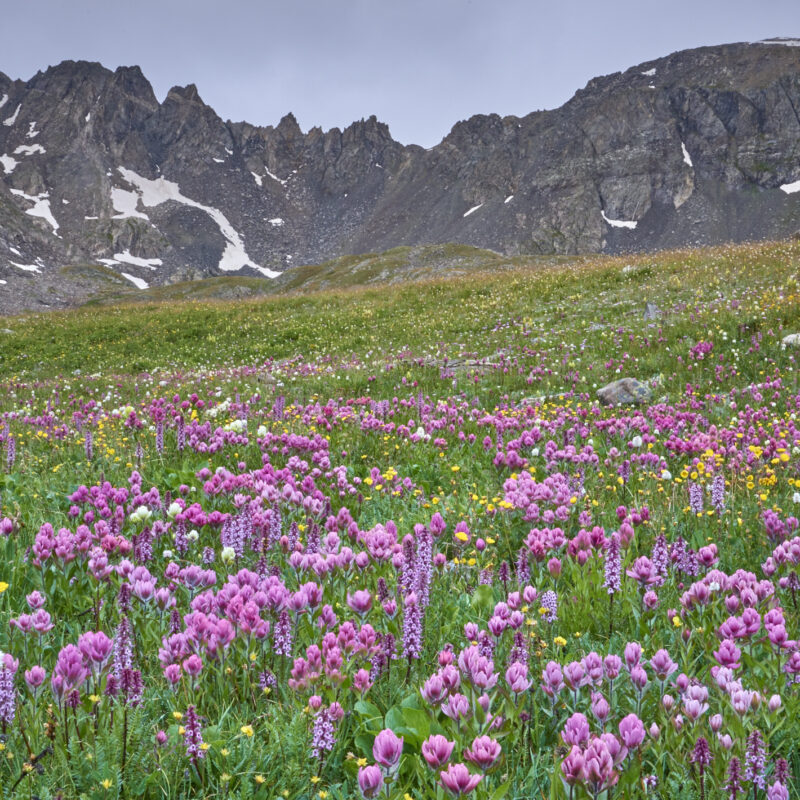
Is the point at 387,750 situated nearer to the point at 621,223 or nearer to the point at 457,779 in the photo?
the point at 457,779

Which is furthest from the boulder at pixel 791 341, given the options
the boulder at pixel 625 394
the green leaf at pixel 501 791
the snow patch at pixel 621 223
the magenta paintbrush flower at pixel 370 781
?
the snow patch at pixel 621 223

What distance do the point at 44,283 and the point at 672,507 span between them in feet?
382

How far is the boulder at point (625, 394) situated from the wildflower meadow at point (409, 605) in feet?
1.18

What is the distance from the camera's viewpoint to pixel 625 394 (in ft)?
31.0

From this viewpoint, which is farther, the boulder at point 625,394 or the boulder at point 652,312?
the boulder at point 652,312

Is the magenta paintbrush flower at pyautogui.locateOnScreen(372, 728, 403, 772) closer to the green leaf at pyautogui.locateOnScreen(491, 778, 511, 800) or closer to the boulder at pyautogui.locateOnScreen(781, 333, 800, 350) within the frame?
the green leaf at pyautogui.locateOnScreen(491, 778, 511, 800)

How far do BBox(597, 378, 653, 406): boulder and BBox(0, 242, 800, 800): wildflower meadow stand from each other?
1.18ft

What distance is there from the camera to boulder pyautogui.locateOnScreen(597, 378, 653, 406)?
923 centimetres

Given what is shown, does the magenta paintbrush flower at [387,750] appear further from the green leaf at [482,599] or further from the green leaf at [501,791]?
the green leaf at [482,599]

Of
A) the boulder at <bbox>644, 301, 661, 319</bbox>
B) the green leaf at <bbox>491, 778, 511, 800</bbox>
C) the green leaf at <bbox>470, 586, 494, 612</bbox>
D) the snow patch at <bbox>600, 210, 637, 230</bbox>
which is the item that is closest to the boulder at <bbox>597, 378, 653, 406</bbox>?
the green leaf at <bbox>470, 586, 494, 612</bbox>

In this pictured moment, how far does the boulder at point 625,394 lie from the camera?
9.23m

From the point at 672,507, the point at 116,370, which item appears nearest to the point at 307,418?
the point at 672,507

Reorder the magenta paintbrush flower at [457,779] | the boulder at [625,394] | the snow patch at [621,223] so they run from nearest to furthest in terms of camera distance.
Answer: the magenta paintbrush flower at [457,779] → the boulder at [625,394] → the snow patch at [621,223]

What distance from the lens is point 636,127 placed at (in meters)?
185
